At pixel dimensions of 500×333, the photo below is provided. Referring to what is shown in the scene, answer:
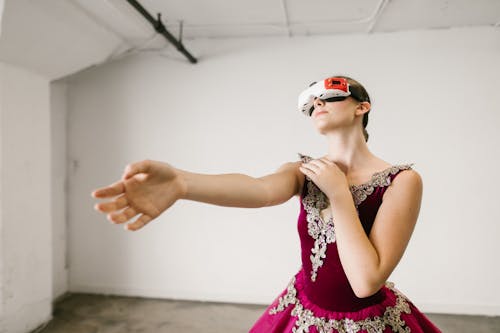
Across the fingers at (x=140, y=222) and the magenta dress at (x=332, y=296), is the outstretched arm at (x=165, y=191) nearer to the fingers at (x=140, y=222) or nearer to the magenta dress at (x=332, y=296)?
the fingers at (x=140, y=222)

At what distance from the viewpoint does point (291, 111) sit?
3664 millimetres

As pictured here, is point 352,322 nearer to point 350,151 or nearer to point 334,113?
point 350,151

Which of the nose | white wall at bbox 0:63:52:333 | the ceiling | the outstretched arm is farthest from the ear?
white wall at bbox 0:63:52:333

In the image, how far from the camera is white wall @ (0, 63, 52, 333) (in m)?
2.77

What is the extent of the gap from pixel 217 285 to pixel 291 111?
2.07m

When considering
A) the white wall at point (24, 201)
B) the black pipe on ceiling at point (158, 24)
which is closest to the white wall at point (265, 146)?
the black pipe on ceiling at point (158, 24)

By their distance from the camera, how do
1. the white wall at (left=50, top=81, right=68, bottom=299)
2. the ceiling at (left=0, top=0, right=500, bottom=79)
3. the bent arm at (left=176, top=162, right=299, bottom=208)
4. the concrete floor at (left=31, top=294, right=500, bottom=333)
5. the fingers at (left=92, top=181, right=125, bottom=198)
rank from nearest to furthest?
the fingers at (left=92, top=181, right=125, bottom=198), the bent arm at (left=176, top=162, right=299, bottom=208), the ceiling at (left=0, top=0, right=500, bottom=79), the concrete floor at (left=31, top=294, right=500, bottom=333), the white wall at (left=50, top=81, right=68, bottom=299)

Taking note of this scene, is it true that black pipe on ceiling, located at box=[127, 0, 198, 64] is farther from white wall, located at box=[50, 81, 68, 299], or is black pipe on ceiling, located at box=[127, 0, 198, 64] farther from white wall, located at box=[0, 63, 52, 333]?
white wall, located at box=[50, 81, 68, 299]

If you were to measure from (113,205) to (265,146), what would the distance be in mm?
2994

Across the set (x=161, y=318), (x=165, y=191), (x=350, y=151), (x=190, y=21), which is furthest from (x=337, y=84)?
(x=161, y=318)

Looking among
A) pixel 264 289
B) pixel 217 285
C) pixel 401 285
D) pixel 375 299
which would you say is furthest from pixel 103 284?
pixel 375 299

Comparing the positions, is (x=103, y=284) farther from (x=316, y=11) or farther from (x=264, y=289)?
(x=316, y=11)

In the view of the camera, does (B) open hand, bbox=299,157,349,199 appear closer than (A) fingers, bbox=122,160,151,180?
No

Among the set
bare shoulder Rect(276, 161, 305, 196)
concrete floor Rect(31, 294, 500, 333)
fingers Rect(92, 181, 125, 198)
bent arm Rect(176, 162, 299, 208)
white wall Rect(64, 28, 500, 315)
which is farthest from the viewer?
white wall Rect(64, 28, 500, 315)
